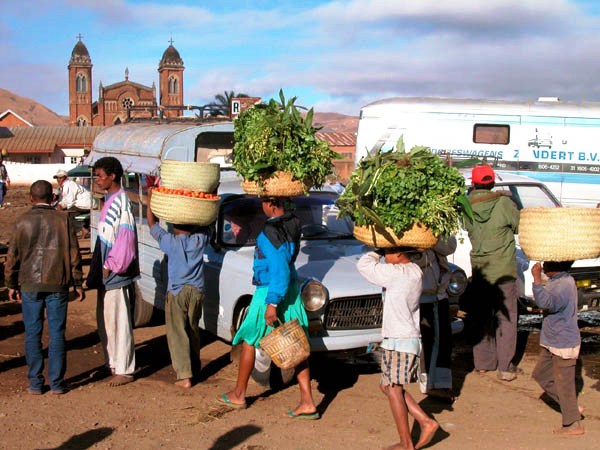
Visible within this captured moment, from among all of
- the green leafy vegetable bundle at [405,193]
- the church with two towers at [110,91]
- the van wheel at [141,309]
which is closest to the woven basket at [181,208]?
the green leafy vegetable bundle at [405,193]

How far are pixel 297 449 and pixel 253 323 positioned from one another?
1.10 m

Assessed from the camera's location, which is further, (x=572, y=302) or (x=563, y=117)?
(x=563, y=117)

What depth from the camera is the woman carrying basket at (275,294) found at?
19.4ft

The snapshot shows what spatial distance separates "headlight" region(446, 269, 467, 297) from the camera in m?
7.23

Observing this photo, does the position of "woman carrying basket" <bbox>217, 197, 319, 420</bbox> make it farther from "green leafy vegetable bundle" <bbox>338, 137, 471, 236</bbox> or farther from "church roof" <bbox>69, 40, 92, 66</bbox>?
"church roof" <bbox>69, 40, 92, 66</bbox>

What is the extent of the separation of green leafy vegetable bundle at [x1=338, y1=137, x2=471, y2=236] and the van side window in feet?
29.5

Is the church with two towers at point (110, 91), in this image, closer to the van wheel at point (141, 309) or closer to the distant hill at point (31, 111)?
the distant hill at point (31, 111)

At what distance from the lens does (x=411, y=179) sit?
17.3ft

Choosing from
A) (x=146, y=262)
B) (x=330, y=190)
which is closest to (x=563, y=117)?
(x=330, y=190)

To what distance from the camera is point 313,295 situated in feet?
21.6

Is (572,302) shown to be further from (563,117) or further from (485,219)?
(563,117)

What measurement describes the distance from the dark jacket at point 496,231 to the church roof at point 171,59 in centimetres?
11868

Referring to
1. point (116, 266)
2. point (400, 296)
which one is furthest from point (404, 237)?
point (116, 266)

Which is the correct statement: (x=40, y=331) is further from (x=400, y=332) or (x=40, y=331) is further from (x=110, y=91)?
(x=110, y=91)
